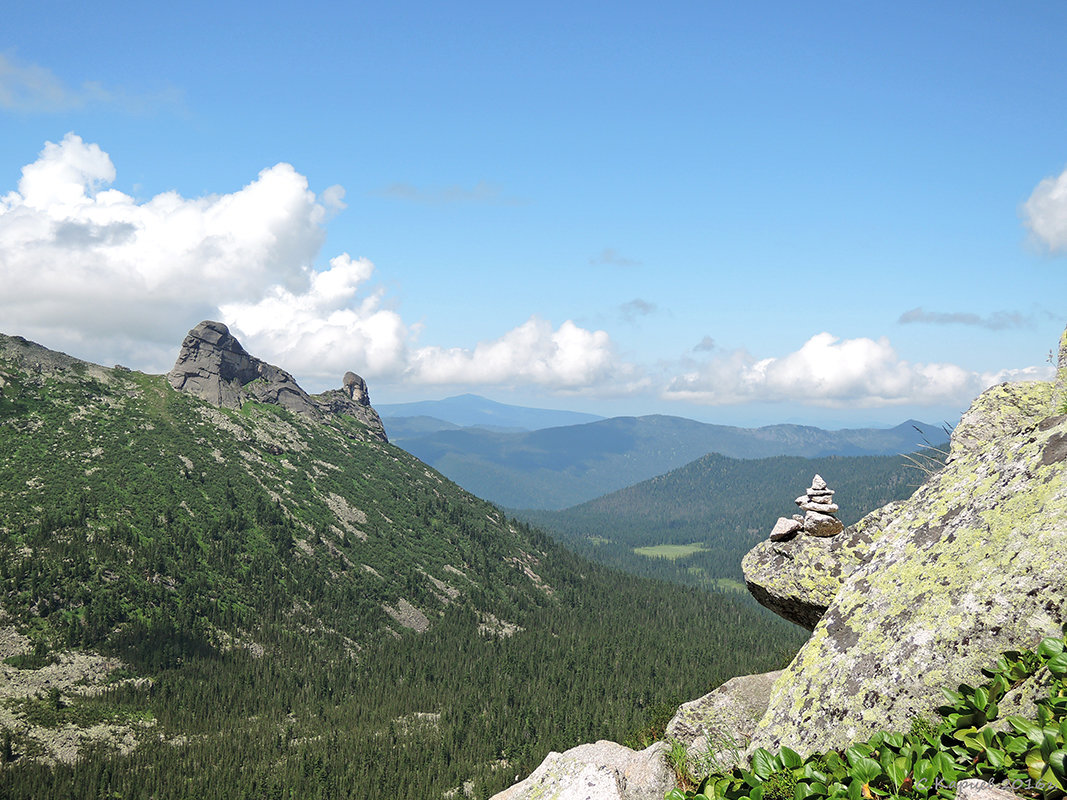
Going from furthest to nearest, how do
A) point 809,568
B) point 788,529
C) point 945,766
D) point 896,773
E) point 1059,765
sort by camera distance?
point 788,529, point 809,568, point 896,773, point 945,766, point 1059,765

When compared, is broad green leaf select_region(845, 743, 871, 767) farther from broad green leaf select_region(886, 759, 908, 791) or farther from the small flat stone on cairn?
the small flat stone on cairn

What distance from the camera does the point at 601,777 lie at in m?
13.1

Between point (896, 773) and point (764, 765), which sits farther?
point (764, 765)

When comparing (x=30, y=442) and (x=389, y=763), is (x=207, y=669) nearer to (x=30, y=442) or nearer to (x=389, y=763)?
(x=389, y=763)

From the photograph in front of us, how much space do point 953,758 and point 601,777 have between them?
28.2 ft

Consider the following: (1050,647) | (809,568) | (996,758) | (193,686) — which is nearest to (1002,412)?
(809,568)

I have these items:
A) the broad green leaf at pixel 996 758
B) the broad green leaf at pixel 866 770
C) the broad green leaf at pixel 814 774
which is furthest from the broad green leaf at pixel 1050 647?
the broad green leaf at pixel 814 774

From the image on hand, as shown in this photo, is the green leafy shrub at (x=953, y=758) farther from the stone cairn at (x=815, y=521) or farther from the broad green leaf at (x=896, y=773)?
the stone cairn at (x=815, y=521)

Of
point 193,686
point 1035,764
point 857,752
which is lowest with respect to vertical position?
point 193,686

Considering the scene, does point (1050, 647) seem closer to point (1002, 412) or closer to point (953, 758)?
point (953, 758)

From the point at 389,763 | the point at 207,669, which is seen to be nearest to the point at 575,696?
the point at 389,763

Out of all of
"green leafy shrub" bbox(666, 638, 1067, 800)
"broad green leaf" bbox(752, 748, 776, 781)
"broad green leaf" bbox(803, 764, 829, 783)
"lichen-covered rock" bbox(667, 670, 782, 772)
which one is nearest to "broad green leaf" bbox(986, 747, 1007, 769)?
"green leafy shrub" bbox(666, 638, 1067, 800)

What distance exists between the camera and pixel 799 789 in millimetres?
6516

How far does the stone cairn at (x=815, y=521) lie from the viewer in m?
19.4
